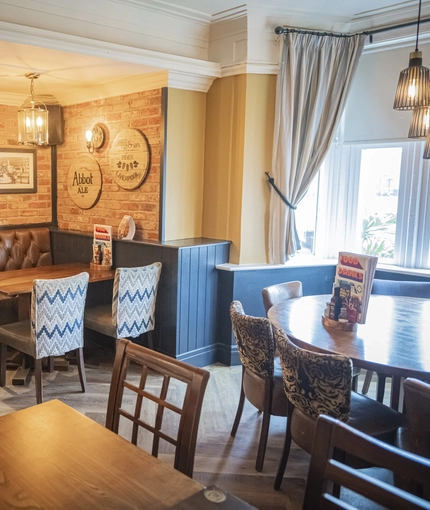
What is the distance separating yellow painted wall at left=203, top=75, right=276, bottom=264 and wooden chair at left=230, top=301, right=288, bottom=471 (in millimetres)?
1509

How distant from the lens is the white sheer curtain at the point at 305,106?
153 inches

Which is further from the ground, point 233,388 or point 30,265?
point 30,265

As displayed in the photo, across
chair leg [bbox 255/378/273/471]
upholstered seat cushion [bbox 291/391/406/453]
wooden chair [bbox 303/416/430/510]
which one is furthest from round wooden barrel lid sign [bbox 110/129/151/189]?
wooden chair [bbox 303/416/430/510]

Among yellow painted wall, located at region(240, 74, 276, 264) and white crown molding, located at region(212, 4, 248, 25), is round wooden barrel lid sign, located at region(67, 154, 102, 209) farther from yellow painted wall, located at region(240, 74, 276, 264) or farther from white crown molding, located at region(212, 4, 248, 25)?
white crown molding, located at region(212, 4, 248, 25)

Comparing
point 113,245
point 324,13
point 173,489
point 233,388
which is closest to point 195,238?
point 113,245

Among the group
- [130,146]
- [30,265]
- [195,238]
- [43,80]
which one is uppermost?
[43,80]

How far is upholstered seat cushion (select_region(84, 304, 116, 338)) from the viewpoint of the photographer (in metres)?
3.66

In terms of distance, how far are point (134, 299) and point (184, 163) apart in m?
1.25

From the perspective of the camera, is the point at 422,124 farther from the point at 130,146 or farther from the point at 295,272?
the point at 130,146

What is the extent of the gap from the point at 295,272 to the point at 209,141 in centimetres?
134

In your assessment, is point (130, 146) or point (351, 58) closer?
point (351, 58)

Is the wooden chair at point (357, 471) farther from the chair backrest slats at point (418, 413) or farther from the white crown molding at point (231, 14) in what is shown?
the white crown molding at point (231, 14)

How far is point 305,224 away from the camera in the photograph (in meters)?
4.49

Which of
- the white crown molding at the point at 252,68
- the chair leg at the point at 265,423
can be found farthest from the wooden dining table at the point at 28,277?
the white crown molding at the point at 252,68
